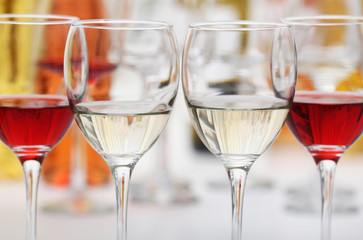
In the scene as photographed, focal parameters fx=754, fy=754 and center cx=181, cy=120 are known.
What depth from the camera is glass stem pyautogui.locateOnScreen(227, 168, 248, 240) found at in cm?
74

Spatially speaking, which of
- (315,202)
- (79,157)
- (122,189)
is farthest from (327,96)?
(79,157)

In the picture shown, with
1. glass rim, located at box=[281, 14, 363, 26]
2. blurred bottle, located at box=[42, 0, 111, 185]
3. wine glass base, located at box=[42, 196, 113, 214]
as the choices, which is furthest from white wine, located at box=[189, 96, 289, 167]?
blurred bottle, located at box=[42, 0, 111, 185]

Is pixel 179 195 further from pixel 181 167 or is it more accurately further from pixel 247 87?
pixel 247 87

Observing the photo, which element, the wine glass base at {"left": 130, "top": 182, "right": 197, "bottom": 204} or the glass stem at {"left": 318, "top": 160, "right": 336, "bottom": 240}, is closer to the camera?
the glass stem at {"left": 318, "top": 160, "right": 336, "bottom": 240}

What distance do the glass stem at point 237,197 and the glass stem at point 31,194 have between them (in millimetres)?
227

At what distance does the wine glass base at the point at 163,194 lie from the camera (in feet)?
3.92

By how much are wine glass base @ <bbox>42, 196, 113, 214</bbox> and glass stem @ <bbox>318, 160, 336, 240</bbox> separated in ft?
1.30

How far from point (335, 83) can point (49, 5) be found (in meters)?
0.56

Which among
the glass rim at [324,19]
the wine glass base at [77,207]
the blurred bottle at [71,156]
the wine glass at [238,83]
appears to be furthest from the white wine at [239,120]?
the blurred bottle at [71,156]

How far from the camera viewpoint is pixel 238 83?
719mm

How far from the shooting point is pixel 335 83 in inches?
32.4

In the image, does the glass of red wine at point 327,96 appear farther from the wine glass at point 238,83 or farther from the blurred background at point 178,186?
the blurred background at point 178,186

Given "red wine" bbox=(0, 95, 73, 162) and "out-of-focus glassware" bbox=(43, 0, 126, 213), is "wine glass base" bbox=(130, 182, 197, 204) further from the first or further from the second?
"red wine" bbox=(0, 95, 73, 162)

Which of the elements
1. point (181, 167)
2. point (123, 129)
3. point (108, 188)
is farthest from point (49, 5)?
point (123, 129)
